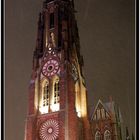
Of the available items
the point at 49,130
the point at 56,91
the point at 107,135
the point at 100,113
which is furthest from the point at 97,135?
the point at 56,91

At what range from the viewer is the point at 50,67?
15.7 feet

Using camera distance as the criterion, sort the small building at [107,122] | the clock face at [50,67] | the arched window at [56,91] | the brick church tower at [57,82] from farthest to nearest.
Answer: the clock face at [50,67] < the arched window at [56,91] < the brick church tower at [57,82] < the small building at [107,122]

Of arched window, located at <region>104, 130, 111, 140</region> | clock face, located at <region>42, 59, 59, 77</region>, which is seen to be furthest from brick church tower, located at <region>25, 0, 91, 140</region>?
arched window, located at <region>104, 130, 111, 140</region>

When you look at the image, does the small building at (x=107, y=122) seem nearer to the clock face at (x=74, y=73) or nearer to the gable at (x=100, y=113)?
the gable at (x=100, y=113)

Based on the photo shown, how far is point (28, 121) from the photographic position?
14.4 ft

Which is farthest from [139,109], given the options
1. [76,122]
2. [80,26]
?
[80,26]

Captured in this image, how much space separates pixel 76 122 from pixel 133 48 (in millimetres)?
1094

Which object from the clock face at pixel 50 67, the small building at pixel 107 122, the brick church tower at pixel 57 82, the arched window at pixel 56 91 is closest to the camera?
the small building at pixel 107 122

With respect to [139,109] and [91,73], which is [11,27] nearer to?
[91,73]

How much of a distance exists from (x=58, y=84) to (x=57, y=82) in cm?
3

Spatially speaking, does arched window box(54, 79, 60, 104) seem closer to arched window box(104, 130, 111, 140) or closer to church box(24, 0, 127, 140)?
church box(24, 0, 127, 140)

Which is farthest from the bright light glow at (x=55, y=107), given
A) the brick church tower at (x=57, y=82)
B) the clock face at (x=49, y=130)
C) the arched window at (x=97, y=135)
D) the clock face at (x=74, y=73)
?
the arched window at (x=97, y=135)

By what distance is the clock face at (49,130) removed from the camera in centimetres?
452

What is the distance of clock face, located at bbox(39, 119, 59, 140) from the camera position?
452 cm
